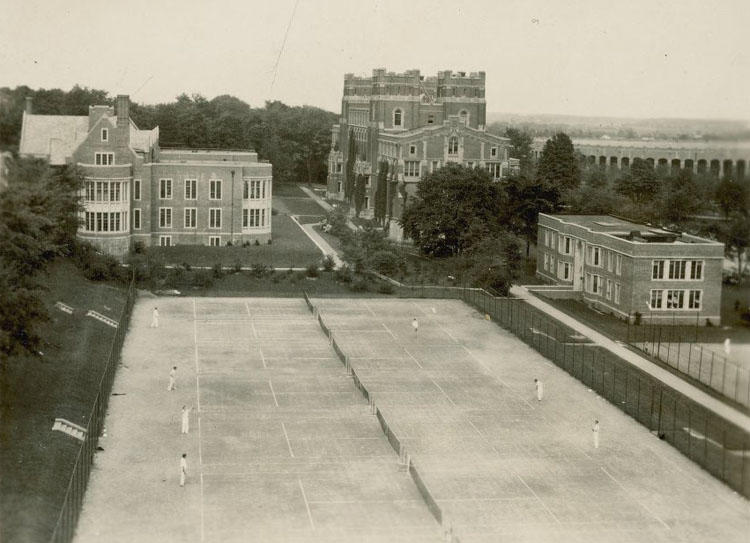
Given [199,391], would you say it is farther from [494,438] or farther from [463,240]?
[463,240]

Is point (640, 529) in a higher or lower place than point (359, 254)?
lower

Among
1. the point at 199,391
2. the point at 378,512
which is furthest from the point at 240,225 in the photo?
the point at 378,512

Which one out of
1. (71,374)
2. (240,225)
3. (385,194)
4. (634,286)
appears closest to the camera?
(71,374)

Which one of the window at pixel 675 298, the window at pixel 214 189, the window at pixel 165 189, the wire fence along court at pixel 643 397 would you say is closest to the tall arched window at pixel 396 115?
the window at pixel 214 189

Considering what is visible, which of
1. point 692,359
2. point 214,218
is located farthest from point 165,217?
point 692,359

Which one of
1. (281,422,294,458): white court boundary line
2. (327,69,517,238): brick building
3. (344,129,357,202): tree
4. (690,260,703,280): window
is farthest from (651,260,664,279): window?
(344,129,357,202): tree

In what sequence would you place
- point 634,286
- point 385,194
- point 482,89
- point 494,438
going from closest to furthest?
point 494,438 < point 634,286 < point 385,194 < point 482,89

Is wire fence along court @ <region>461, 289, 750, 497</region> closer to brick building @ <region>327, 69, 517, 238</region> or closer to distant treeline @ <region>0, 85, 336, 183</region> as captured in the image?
brick building @ <region>327, 69, 517, 238</region>
